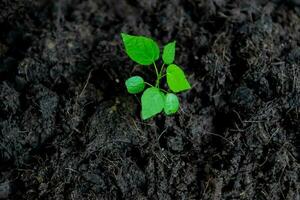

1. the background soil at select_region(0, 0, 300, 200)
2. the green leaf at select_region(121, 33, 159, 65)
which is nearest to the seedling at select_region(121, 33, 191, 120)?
the green leaf at select_region(121, 33, 159, 65)

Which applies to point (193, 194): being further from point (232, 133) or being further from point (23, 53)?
point (23, 53)

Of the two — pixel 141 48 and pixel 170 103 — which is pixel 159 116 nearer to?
pixel 170 103

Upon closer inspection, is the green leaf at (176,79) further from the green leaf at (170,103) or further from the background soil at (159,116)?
the background soil at (159,116)

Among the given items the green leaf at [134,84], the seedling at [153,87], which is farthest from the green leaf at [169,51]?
the green leaf at [134,84]

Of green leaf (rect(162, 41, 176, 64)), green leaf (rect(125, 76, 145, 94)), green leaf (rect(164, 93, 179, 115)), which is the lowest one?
green leaf (rect(164, 93, 179, 115))

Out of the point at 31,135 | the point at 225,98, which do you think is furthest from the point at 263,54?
the point at 31,135

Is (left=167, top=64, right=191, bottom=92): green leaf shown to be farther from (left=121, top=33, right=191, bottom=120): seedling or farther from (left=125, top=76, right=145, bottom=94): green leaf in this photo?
(left=125, top=76, right=145, bottom=94): green leaf
